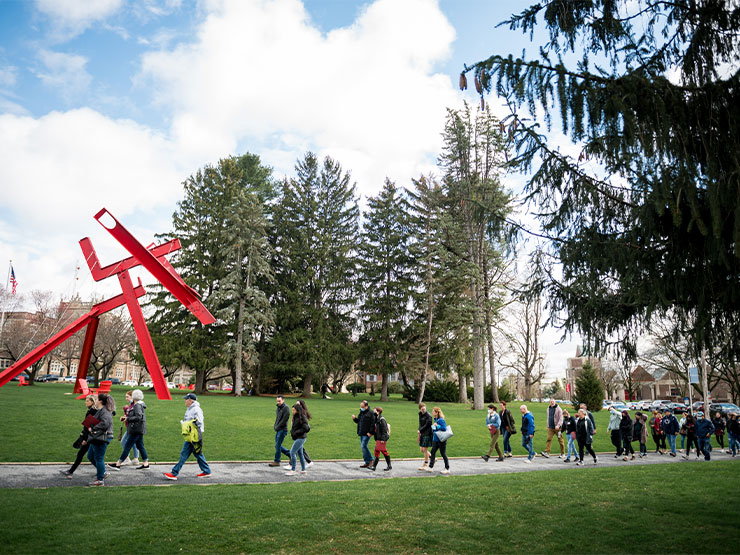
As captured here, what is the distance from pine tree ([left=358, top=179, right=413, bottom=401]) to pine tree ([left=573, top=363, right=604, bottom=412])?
13534 mm

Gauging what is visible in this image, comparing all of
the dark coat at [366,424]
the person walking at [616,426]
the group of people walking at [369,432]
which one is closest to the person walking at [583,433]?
the group of people walking at [369,432]

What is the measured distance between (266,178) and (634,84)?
50.7 m

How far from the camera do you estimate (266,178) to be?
174 ft

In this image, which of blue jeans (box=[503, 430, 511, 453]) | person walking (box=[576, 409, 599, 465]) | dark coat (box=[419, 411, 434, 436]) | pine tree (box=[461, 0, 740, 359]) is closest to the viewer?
pine tree (box=[461, 0, 740, 359])

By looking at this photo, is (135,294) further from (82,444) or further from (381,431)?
(381,431)

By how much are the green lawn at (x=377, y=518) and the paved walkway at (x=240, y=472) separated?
3.14ft

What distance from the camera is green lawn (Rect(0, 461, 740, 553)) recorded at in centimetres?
595

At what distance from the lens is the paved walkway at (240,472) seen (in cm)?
964

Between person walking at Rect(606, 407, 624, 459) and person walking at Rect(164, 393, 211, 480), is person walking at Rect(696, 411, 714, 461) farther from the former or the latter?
person walking at Rect(164, 393, 211, 480)

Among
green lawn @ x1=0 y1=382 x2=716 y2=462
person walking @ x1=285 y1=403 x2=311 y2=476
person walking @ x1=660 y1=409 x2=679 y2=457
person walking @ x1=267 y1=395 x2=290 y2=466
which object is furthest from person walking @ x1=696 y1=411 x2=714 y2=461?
person walking @ x1=267 y1=395 x2=290 y2=466

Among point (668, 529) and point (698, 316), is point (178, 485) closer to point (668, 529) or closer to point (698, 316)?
point (668, 529)

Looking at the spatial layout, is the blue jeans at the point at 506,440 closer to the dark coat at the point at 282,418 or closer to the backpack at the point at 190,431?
the dark coat at the point at 282,418

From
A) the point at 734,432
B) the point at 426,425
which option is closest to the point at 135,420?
the point at 426,425

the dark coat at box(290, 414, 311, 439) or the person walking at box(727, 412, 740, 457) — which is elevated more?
the dark coat at box(290, 414, 311, 439)
